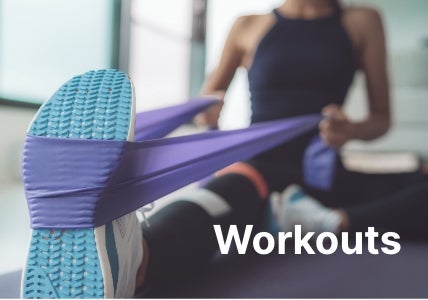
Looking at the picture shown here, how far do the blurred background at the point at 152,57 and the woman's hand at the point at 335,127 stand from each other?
32.6 inches

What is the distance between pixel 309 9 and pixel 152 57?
181 centimetres

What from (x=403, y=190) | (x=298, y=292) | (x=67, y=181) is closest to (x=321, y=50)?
(x=403, y=190)

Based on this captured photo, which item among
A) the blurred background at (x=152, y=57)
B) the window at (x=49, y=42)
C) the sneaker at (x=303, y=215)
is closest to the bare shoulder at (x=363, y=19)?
the sneaker at (x=303, y=215)

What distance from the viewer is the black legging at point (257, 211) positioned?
2.26 ft

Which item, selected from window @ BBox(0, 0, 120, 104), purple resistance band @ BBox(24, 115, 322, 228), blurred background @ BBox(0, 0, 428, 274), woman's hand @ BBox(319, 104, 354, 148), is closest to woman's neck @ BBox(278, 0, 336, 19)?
woman's hand @ BBox(319, 104, 354, 148)

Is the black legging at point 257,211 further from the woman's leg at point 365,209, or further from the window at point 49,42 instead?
the window at point 49,42

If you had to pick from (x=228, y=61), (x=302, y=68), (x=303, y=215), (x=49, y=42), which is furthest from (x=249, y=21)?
(x=49, y=42)

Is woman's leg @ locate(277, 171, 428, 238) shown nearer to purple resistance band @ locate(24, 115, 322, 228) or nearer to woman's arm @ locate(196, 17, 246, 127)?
woman's arm @ locate(196, 17, 246, 127)

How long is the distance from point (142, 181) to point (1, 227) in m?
0.77

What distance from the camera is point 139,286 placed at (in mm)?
637

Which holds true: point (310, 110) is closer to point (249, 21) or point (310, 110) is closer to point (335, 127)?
point (335, 127)

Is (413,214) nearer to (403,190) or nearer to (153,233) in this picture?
(403,190)

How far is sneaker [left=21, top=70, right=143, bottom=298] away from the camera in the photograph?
0.49 m

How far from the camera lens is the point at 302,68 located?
121cm
